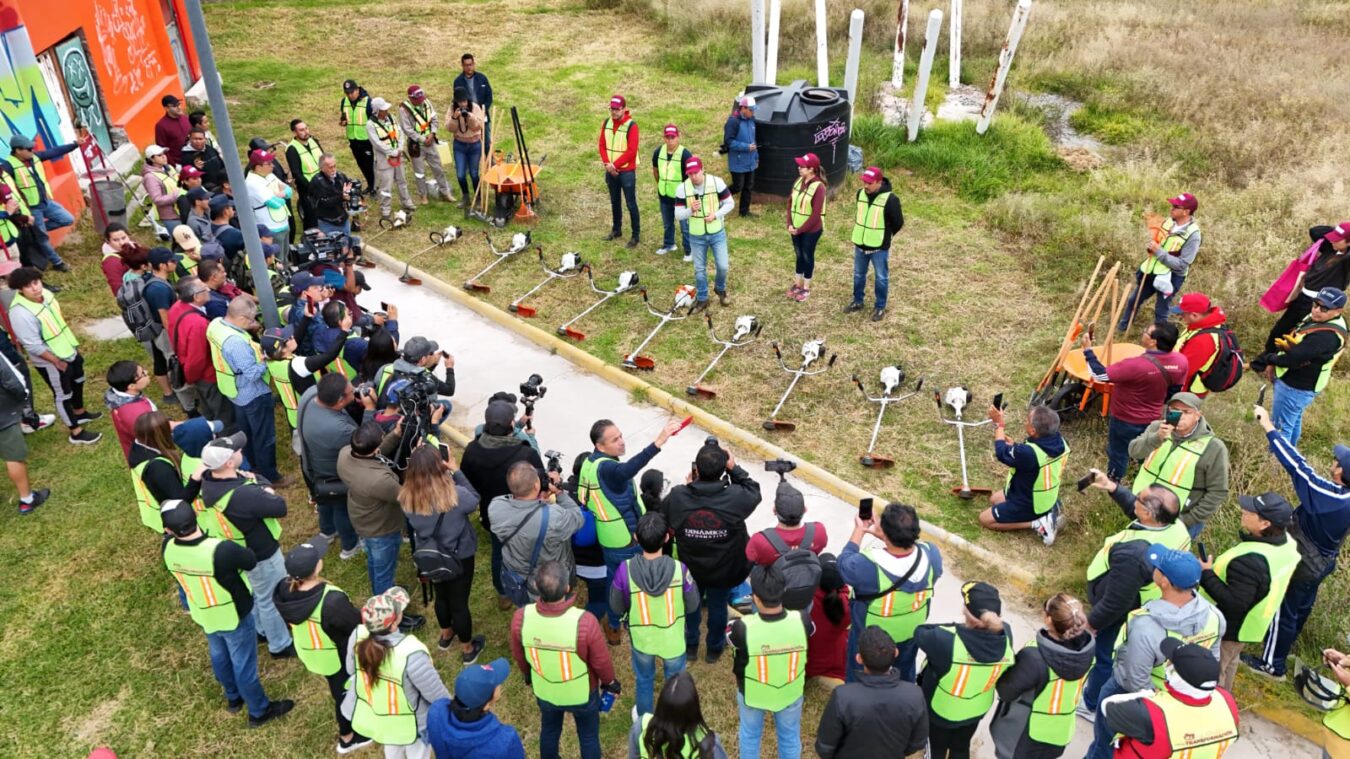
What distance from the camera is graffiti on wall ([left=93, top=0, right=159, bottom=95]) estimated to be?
1505 centimetres

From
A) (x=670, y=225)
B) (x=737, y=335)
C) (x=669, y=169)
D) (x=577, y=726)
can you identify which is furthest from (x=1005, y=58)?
(x=577, y=726)

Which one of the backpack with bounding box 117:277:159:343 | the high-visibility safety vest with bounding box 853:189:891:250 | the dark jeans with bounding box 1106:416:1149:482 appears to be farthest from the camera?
the high-visibility safety vest with bounding box 853:189:891:250

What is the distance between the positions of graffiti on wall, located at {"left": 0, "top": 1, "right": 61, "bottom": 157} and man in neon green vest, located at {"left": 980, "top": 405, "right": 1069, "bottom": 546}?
12642mm

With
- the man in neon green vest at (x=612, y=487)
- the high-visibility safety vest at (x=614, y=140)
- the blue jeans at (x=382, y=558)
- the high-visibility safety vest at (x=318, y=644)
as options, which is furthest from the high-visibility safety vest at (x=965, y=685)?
the high-visibility safety vest at (x=614, y=140)

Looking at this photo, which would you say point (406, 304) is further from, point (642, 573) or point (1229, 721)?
point (1229, 721)

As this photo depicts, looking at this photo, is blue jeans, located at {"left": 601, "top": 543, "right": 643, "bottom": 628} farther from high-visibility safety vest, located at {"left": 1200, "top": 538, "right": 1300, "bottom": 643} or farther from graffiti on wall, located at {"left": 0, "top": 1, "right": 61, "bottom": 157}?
graffiti on wall, located at {"left": 0, "top": 1, "right": 61, "bottom": 157}

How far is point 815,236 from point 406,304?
526 cm

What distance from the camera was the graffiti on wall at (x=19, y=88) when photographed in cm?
1224

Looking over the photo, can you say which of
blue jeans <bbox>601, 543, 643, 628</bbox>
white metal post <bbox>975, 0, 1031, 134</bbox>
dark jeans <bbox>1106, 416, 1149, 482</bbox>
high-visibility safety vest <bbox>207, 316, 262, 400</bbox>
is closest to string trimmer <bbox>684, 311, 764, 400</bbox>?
blue jeans <bbox>601, 543, 643, 628</bbox>

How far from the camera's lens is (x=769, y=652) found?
5195 millimetres

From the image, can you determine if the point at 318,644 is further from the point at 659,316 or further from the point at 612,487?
the point at 659,316

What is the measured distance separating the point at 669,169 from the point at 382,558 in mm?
6852

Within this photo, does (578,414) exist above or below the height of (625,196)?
below

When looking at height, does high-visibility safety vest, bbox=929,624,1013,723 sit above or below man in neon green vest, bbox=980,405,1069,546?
above
